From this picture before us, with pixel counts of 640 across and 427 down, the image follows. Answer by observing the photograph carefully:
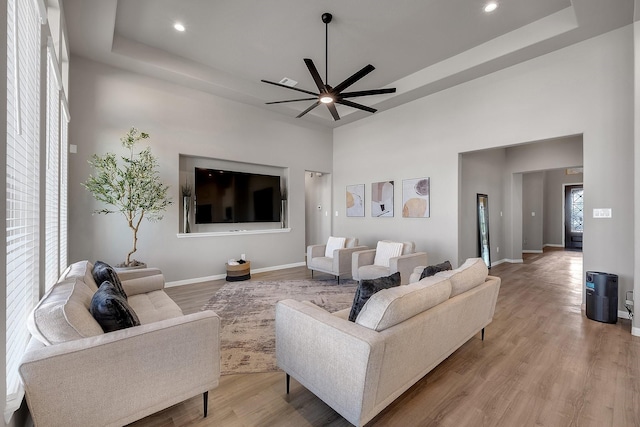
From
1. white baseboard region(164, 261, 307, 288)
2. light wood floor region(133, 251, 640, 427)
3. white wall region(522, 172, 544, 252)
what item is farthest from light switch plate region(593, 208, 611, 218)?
white wall region(522, 172, 544, 252)

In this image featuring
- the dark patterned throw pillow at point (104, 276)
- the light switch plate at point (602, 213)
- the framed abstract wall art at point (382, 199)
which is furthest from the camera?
the framed abstract wall art at point (382, 199)

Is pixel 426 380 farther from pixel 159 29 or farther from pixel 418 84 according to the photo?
pixel 159 29

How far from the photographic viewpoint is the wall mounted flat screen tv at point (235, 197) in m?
4.98

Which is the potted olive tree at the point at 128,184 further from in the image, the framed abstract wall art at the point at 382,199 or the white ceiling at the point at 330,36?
the framed abstract wall art at the point at 382,199

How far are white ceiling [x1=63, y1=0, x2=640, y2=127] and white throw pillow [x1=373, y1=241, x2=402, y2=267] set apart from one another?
111 inches

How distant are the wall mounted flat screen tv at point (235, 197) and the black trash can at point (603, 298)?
507 centimetres

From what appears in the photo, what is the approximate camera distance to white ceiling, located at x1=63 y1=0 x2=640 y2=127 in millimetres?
3174

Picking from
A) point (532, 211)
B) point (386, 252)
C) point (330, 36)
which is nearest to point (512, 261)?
point (532, 211)

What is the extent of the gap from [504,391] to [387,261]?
2.54 meters

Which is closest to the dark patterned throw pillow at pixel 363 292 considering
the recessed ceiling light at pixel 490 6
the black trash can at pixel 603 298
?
the black trash can at pixel 603 298

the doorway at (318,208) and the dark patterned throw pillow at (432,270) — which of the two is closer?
the dark patterned throw pillow at (432,270)

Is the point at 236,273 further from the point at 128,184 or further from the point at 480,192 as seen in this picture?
the point at 480,192

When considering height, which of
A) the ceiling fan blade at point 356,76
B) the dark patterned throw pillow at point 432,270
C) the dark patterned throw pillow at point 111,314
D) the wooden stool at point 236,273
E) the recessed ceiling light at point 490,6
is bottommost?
the wooden stool at point 236,273

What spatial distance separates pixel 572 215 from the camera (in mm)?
9281
